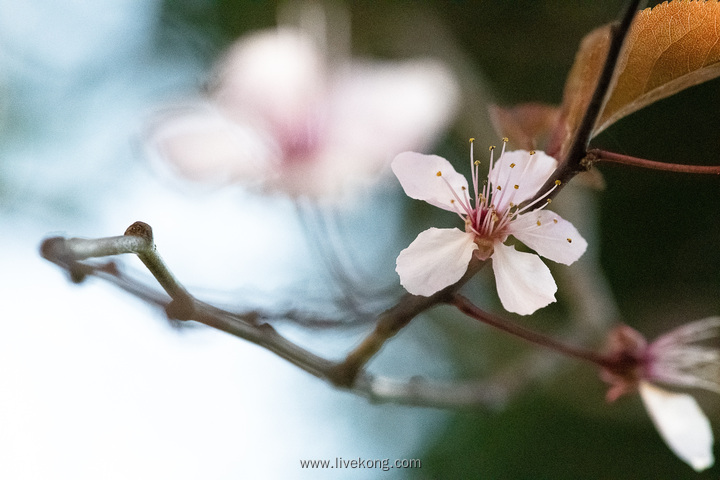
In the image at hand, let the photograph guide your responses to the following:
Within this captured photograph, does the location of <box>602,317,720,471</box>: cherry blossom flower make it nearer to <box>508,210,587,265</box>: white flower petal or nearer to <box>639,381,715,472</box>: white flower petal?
<box>639,381,715,472</box>: white flower petal

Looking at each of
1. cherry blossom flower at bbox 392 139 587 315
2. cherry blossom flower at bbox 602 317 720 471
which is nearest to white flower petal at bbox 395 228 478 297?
cherry blossom flower at bbox 392 139 587 315

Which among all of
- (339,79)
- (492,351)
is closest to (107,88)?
(339,79)

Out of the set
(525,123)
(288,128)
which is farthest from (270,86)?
(525,123)

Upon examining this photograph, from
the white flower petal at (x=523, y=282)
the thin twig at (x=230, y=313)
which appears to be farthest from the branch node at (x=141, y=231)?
the white flower petal at (x=523, y=282)

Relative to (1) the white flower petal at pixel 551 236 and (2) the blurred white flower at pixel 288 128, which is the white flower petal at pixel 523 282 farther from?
(2) the blurred white flower at pixel 288 128

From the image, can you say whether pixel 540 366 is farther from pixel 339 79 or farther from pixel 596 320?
pixel 339 79

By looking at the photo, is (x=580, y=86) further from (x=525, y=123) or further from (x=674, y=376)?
(x=674, y=376)
